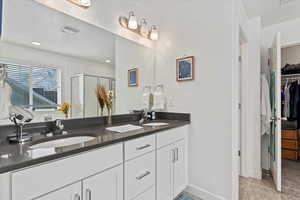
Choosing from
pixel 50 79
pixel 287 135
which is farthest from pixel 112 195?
pixel 287 135

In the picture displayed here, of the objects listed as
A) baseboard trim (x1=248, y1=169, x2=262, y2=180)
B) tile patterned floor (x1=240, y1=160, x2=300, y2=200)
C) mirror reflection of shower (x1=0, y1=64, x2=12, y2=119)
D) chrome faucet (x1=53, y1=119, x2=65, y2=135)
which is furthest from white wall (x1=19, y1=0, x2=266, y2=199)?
chrome faucet (x1=53, y1=119, x2=65, y2=135)

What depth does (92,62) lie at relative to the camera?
1.63m

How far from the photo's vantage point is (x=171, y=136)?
1647mm

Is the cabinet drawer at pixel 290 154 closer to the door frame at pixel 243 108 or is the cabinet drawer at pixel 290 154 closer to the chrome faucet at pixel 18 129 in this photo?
the door frame at pixel 243 108

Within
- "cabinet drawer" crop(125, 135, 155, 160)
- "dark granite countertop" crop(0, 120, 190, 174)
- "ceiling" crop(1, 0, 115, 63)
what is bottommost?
"cabinet drawer" crop(125, 135, 155, 160)

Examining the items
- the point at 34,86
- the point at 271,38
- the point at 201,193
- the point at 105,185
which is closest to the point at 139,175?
the point at 105,185

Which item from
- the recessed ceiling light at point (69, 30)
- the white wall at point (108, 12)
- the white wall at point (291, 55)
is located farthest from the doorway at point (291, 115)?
the recessed ceiling light at point (69, 30)

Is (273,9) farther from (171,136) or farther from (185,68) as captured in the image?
(171,136)

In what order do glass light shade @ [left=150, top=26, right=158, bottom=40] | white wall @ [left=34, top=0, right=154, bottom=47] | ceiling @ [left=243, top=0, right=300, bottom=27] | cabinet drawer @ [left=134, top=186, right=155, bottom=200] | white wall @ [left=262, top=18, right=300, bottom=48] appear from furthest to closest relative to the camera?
white wall @ [left=262, top=18, right=300, bottom=48]
glass light shade @ [left=150, top=26, right=158, bottom=40]
ceiling @ [left=243, top=0, right=300, bottom=27]
white wall @ [left=34, top=0, right=154, bottom=47]
cabinet drawer @ [left=134, top=186, right=155, bottom=200]

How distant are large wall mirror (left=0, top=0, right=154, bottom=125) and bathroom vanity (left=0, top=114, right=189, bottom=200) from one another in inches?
13.2

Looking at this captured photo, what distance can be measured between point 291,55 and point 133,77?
342 centimetres

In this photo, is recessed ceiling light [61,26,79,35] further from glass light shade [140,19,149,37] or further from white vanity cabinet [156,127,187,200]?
white vanity cabinet [156,127,187,200]

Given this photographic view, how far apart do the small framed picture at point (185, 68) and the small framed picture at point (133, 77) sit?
22.3 inches

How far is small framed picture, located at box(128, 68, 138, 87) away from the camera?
2084 millimetres
